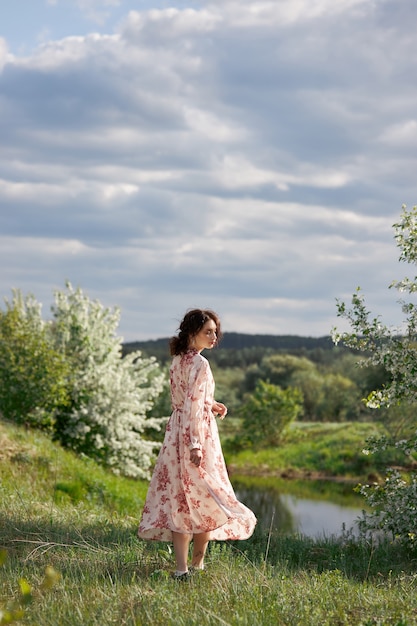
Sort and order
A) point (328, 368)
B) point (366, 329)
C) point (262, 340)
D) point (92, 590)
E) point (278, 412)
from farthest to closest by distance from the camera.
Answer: point (262, 340) < point (328, 368) < point (278, 412) < point (366, 329) < point (92, 590)

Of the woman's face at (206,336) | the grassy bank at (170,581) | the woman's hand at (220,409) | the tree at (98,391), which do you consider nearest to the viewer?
the grassy bank at (170,581)

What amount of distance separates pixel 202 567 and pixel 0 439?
363 inches

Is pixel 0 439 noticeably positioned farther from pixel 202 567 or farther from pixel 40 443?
pixel 202 567

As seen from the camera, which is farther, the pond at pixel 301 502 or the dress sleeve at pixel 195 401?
the pond at pixel 301 502

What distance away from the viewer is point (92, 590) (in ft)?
17.6

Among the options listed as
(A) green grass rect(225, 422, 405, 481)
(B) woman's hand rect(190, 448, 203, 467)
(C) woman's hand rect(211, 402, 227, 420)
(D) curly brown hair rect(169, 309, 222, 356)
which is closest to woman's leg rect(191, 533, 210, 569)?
(B) woman's hand rect(190, 448, 203, 467)

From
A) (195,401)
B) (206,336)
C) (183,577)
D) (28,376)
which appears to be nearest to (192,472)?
(195,401)

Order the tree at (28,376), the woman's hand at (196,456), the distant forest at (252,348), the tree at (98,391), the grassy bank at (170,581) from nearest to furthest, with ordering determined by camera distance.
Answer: the grassy bank at (170,581), the woman's hand at (196,456), the tree at (28,376), the tree at (98,391), the distant forest at (252,348)

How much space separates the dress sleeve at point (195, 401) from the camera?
20.6 feet

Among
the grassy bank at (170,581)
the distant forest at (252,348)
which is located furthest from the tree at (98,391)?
the distant forest at (252,348)

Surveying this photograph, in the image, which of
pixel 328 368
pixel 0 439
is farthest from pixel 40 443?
pixel 328 368

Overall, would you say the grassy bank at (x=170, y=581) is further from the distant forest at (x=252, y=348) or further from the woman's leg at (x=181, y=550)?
the distant forest at (x=252, y=348)

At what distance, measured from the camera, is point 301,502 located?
75.4ft

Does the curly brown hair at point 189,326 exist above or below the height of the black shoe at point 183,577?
above
